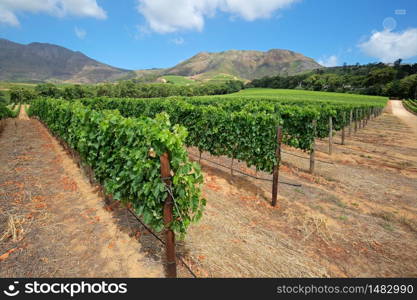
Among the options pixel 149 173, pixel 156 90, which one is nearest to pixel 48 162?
pixel 149 173

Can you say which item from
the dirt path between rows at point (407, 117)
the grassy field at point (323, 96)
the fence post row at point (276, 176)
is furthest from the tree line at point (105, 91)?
the fence post row at point (276, 176)

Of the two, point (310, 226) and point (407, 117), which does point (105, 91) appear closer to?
point (407, 117)

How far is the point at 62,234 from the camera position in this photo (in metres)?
5.28

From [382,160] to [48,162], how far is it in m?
18.6

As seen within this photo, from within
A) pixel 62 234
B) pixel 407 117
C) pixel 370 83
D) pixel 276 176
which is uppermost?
pixel 370 83

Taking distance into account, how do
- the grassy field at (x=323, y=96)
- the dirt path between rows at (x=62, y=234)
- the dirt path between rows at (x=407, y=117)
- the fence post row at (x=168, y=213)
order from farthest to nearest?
the grassy field at (x=323, y=96) → the dirt path between rows at (x=407, y=117) → the dirt path between rows at (x=62, y=234) → the fence post row at (x=168, y=213)

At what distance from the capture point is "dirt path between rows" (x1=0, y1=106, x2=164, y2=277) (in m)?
4.23

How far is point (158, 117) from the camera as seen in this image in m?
4.63

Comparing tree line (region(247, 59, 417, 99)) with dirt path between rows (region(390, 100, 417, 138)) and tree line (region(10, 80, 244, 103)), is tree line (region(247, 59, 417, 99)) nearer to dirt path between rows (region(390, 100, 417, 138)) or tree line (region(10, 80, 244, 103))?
tree line (region(10, 80, 244, 103))

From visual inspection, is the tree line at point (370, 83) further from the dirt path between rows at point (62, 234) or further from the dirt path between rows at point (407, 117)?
the dirt path between rows at point (62, 234)

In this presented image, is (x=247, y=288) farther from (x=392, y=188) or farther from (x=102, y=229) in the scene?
(x=392, y=188)

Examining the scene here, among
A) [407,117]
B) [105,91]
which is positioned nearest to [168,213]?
[407,117]

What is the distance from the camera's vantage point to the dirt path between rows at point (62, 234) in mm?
4227

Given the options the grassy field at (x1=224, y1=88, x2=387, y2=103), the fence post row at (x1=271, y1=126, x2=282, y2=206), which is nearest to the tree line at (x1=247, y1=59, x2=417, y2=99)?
the grassy field at (x1=224, y1=88, x2=387, y2=103)
